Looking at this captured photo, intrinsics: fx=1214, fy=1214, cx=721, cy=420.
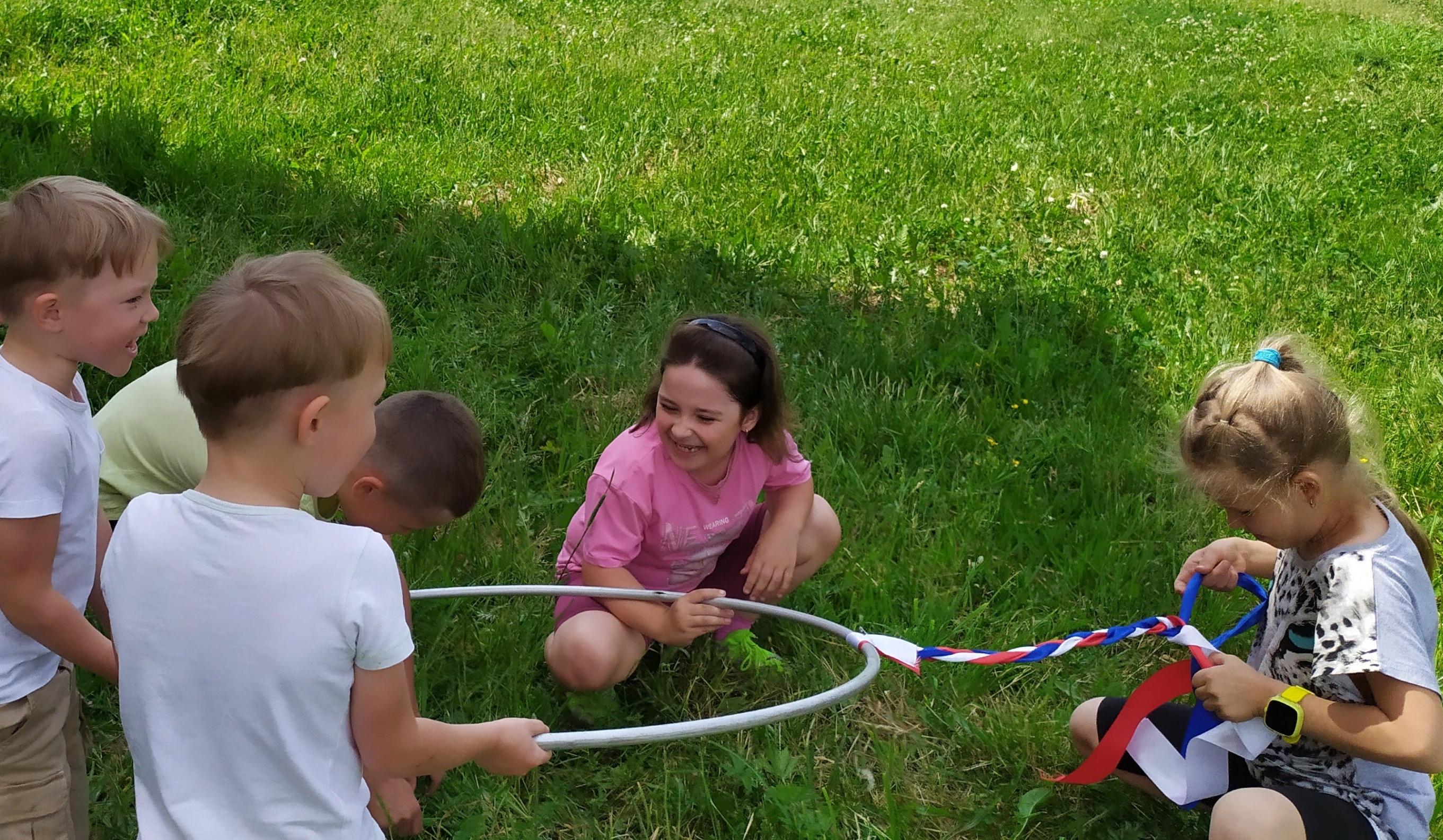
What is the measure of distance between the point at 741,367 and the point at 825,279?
2192 millimetres

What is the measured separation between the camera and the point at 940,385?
14.1 ft

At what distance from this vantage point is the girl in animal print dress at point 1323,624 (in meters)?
2.32

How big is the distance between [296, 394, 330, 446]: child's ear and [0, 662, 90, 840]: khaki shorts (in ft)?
3.20

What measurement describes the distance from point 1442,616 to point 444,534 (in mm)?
2775

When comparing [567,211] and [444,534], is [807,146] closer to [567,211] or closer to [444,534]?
[567,211]

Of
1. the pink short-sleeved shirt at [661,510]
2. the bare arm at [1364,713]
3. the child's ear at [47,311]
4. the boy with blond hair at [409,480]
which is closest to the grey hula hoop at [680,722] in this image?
the pink short-sleeved shirt at [661,510]

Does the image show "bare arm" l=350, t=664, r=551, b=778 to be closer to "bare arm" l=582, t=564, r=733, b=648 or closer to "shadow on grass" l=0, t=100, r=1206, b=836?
"shadow on grass" l=0, t=100, r=1206, b=836

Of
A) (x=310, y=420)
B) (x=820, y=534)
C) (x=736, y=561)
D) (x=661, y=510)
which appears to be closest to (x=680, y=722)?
(x=661, y=510)

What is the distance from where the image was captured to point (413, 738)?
5.97 ft

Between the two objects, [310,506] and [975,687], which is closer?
[310,506]

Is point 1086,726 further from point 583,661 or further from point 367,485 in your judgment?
point 367,485

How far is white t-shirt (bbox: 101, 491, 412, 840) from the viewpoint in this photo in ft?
5.37

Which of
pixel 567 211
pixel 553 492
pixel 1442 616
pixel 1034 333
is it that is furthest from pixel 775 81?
pixel 1442 616

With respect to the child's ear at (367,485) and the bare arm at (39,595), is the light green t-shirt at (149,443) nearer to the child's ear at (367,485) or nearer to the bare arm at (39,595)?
the child's ear at (367,485)
